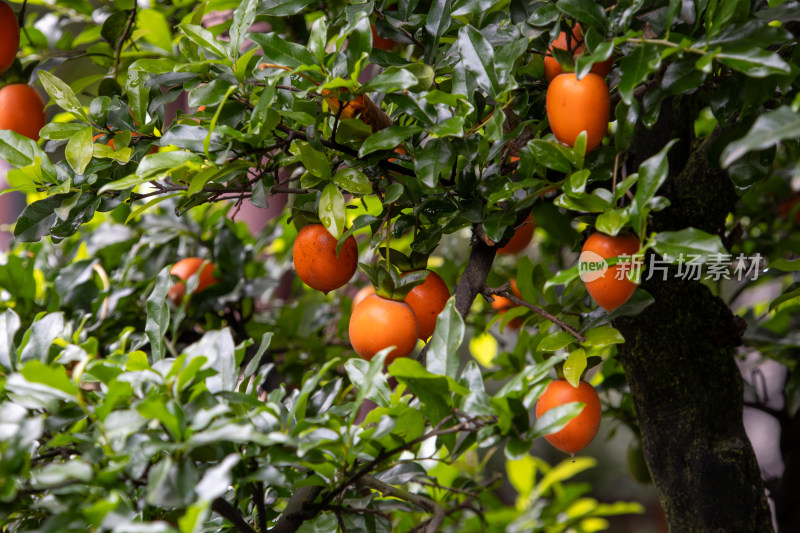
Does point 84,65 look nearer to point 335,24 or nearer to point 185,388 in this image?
point 335,24

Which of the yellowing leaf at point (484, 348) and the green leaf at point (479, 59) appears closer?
the green leaf at point (479, 59)

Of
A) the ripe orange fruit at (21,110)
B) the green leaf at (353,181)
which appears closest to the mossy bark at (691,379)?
the green leaf at (353,181)

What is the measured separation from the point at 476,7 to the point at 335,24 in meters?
0.14

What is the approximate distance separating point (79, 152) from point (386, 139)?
0.26 meters

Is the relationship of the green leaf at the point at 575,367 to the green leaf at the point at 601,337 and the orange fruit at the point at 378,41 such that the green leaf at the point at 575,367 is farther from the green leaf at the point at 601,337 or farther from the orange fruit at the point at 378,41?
the orange fruit at the point at 378,41

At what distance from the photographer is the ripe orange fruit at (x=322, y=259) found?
0.65 metres

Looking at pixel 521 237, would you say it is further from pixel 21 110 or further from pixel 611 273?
pixel 21 110

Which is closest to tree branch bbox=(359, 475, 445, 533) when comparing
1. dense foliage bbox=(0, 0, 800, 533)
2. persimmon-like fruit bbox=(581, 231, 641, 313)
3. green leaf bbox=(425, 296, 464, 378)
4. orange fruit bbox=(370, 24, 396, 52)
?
dense foliage bbox=(0, 0, 800, 533)

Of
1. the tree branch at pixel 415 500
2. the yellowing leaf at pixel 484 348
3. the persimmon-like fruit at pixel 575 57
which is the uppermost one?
the persimmon-like fruit at pixel 575 57

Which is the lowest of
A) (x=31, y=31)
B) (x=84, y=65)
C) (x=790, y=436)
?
(x=790, y=436)

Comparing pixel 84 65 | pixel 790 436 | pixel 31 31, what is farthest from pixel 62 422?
pixel 790 436

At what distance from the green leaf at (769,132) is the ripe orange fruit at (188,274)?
2.61ft

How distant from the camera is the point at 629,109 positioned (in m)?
0.54

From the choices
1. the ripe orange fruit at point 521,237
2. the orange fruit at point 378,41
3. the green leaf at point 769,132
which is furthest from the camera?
the orange fruit at point 378,41
